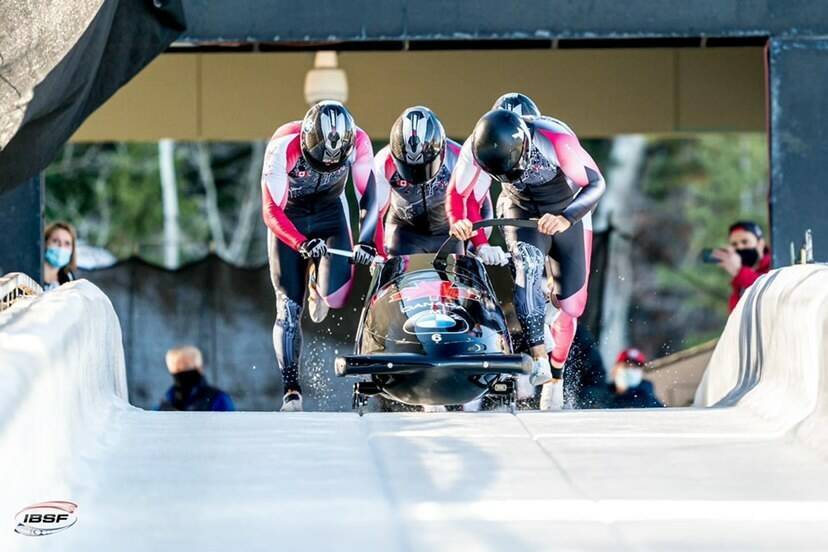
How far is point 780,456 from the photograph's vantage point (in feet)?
Result: 15.8

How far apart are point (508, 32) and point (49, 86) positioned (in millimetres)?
4851

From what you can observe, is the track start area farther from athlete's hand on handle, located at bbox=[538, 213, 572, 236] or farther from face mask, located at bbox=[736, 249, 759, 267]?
face mask, located at bbox=[736, 249, 759, 267]

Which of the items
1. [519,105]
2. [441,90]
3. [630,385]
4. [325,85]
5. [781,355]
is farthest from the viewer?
[441,90]

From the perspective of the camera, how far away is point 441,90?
13.5m

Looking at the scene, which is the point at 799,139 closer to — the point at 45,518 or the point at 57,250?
the point at 57,250

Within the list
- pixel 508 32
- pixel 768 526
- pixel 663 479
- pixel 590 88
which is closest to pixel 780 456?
pixel 663 479

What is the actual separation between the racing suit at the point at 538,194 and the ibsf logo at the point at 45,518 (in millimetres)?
5307

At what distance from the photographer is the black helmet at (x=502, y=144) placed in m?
8.84

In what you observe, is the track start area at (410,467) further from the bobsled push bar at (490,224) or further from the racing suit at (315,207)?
the racing suit at (315,207)

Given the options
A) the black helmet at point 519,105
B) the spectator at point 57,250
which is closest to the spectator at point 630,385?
the black helmet at point 519,105

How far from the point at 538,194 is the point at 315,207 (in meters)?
1.32

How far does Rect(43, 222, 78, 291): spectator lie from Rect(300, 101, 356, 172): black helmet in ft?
5.25

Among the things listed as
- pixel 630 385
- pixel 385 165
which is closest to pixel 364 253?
pixel 385 165

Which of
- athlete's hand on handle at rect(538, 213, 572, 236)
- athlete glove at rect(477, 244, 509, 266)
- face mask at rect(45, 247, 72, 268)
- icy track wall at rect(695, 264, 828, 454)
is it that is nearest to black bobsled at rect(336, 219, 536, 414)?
athlete glove at rect(477, 244, 509, 266)
